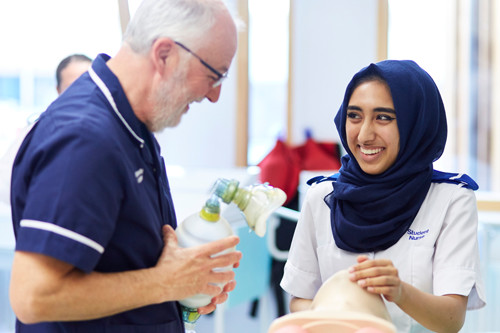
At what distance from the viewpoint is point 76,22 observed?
13.8 ft

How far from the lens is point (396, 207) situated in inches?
62.3

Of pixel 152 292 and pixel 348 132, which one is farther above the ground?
pixel 348 132

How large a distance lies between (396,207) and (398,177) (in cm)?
8

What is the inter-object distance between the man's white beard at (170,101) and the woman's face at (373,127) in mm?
532

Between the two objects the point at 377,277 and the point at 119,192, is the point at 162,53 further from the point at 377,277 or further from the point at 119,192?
the point at 377,277

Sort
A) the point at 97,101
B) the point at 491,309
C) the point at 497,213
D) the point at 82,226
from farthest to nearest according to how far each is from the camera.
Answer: the point at 497,213 < the point at 491,309 < the point at 97,101 < the point at 82,226

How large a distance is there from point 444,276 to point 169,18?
90cm

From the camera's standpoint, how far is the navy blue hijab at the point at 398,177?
1.55 metres

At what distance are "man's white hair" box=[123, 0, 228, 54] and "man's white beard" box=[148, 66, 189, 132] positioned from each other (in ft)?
0.24

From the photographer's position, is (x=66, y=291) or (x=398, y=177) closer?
(x=66, y=291)

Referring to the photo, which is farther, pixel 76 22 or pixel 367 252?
pixel 76 22

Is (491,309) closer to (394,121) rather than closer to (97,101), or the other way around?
(394,121)

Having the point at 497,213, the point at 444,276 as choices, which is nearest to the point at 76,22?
the point at 497,213

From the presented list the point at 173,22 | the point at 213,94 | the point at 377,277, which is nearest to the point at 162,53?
the point at 173,22
